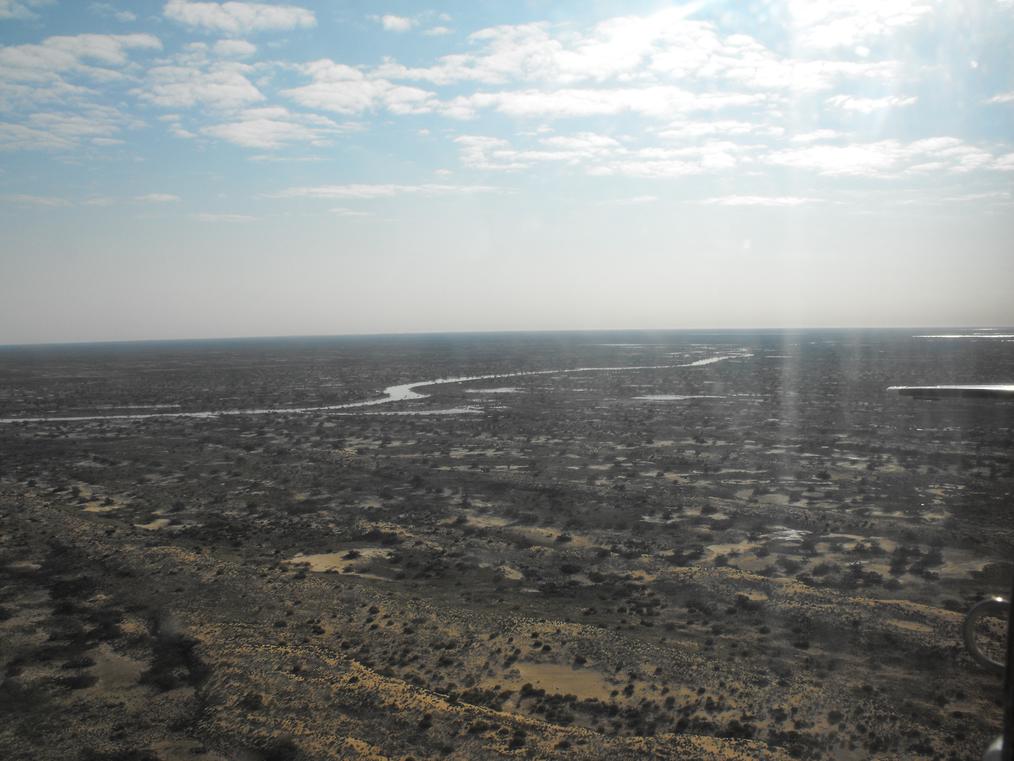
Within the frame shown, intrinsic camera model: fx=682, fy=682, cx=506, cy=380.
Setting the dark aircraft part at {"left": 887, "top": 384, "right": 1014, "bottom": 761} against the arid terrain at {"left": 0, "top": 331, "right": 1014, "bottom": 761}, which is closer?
the dark aircraft part at {"left": 887, "top": 384, "right": 1014, "bottom": 761}

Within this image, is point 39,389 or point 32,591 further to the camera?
point 39,389

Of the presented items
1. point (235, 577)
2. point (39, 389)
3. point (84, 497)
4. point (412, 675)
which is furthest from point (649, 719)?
point (39, 389)

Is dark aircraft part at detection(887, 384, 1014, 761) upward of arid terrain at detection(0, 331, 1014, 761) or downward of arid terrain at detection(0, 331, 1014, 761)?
upward

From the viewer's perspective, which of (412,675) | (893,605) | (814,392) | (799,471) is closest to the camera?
(412,675)

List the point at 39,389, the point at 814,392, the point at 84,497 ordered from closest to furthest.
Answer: the point at 84,497
the point at 814,392
the point at 39,389

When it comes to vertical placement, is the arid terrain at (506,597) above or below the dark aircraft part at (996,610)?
below

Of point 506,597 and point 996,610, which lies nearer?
point 996,610

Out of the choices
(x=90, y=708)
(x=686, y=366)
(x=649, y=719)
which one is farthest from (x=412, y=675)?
(x=686, y=366)

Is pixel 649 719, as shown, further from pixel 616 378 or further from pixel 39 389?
pixel 39 389
